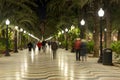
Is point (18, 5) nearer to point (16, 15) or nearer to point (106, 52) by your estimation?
point (16, 15)

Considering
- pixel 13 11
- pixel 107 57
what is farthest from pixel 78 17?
pixel 107 57

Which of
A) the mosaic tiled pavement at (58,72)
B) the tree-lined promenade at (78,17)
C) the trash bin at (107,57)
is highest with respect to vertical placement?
the tree-lined promenade at (78,17)

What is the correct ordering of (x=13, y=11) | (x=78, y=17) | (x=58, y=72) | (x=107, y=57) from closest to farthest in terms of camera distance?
(x=58, y=72)
(x=107, y=57)
(x=78, y=17)
(x=13, y=11)

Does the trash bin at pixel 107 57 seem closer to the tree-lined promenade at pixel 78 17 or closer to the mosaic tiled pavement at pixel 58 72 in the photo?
the mosaic tiled pavement at pixel 58 72

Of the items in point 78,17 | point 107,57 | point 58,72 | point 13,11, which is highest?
point 13,11

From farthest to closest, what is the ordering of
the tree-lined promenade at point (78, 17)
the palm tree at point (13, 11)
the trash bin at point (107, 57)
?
1. the palm tree at point (13, 11)
2. the tree-lined promenade at point (78, 17)
3. the trash bin at point (107, 57)

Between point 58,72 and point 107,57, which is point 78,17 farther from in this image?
point 58,72

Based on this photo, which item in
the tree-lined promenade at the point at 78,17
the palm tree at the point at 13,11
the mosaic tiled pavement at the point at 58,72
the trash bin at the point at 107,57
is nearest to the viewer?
the mosaic tiled pavement at the point at 58,72

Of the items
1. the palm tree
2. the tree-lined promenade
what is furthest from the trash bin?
the palm tree

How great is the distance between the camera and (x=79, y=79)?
16875mm

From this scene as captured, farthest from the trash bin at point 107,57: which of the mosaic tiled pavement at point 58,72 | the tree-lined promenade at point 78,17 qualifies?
the tree-lined promenade at point 78,17

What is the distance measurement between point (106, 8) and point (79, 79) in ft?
61.0

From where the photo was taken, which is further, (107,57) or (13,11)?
(13,11)

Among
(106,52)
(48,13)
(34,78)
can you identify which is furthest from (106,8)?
(48,13)
